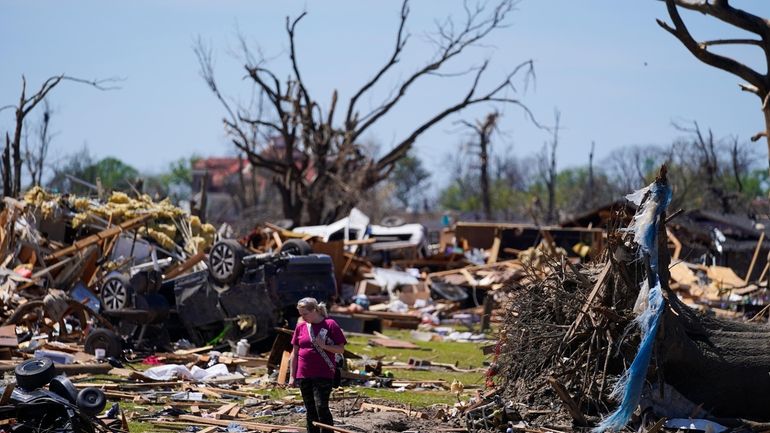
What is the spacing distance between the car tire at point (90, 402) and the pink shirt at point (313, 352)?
72.6 inches

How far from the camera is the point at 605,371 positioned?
10.5 m

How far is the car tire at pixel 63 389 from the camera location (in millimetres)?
9506

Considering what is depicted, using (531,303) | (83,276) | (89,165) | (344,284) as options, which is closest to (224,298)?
(83,276)

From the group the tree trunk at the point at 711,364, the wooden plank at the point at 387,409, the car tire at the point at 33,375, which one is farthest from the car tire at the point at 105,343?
the tree trunk at the point at 711,364

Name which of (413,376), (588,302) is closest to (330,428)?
(588,302)

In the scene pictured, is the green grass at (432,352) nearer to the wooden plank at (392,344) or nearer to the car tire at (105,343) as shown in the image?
the wooden plank at (392,344)

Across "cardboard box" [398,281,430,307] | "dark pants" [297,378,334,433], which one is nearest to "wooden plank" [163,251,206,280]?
"cardboard box" [398,281,430,307]

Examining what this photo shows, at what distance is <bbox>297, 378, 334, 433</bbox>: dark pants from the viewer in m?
10.2

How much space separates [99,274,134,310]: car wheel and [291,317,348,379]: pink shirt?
810cm

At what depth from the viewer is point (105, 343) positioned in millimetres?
16250

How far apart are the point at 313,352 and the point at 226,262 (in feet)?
25.9

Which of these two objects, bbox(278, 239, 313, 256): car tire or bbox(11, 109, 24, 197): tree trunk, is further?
bbox(11, 109, 24, 197): tree trunk

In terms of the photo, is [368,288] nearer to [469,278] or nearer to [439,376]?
[469,278]

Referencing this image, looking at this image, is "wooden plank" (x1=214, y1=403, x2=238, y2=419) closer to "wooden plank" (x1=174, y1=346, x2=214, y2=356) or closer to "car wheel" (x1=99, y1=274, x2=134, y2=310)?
"wooden plank" (x1=174, y1=346, x2=214, y2=356)
